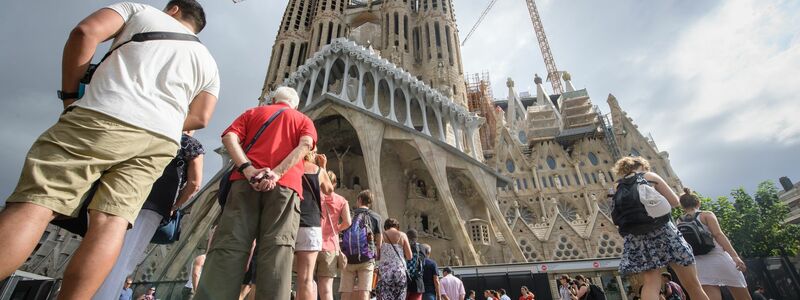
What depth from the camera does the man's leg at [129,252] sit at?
5.88ft

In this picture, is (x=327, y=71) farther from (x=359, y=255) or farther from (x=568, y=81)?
(x=568, y=81)

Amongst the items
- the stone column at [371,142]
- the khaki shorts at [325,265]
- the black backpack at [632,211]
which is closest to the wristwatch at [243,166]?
the khaki shorts at [325,265]

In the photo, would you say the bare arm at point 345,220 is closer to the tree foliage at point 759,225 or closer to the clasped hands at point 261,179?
the clasped hands at point 261,179

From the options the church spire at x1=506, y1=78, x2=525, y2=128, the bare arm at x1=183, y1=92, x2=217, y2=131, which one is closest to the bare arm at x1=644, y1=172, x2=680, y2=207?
the bare arm at x1=183, y1=92, x2=217, y2=131

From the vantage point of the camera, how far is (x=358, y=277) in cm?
387

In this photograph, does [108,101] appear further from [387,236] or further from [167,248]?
[167,248]

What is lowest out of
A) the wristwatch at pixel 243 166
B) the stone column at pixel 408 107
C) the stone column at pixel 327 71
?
the wristwatch at pixel 243 166

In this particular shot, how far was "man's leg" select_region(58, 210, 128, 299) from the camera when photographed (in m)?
1.34

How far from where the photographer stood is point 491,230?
1997cm

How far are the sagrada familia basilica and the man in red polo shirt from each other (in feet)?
47.3

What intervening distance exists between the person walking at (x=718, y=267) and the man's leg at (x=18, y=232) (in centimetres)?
513

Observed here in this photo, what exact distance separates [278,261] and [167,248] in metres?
22.2

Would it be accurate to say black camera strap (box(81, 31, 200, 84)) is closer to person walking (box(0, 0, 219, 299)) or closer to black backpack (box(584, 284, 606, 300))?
person walking (box(0, 0, 219, 299))

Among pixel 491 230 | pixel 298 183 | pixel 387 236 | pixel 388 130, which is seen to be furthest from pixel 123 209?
pixel 491 230
